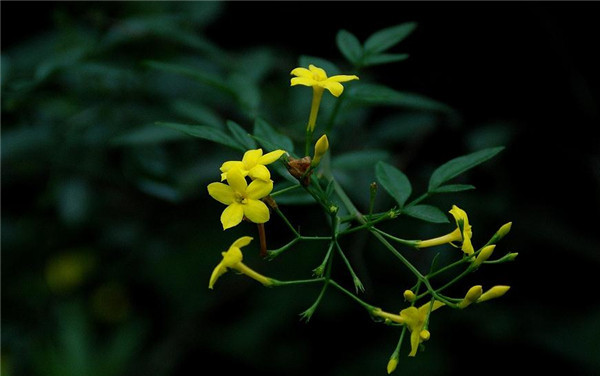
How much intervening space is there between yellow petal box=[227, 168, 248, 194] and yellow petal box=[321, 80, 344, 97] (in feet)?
0.92

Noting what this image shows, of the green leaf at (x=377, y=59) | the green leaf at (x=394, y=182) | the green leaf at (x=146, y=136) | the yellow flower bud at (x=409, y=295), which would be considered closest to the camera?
the yellow flower bud at (x=409, y=295)

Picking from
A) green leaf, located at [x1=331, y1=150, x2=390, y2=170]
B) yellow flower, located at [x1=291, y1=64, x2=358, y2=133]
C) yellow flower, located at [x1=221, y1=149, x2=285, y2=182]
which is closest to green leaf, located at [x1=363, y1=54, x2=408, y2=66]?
green leaf, located at [x1=331, y1=150, x2=390, y2=170]

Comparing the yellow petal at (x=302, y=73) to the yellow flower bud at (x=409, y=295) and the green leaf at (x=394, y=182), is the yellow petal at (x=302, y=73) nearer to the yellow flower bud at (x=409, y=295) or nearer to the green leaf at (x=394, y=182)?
the green leaf at (x=394, y=182)

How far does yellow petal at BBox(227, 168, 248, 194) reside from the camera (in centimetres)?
127

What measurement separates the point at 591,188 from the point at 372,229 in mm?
1801

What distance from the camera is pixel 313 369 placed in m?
3.53

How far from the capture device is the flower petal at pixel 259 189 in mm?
1268

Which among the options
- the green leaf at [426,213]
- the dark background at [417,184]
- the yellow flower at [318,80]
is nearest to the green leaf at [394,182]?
the green leaf at [426,213]

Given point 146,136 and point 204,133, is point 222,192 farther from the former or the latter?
point 146,136

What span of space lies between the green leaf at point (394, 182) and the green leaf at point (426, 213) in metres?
0.02

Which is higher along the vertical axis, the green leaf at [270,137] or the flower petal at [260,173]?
the flower petal at [260,173]

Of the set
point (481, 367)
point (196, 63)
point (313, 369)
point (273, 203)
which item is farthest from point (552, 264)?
point (273, 203)

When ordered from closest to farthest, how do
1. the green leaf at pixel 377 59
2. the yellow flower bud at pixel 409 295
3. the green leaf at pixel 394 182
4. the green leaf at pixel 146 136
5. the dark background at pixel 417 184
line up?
the yellow flower bud at pixel 409 295, the green leaf at pixel 394 182, the green leaf at pixel 377 59, the green leaf at pixel 146 136, the dark background at pixel 417 184

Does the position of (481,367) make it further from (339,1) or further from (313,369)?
(339,1)
